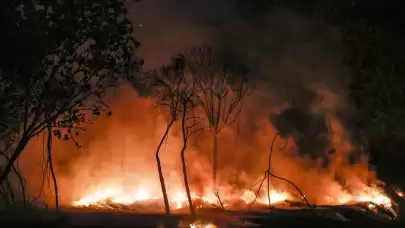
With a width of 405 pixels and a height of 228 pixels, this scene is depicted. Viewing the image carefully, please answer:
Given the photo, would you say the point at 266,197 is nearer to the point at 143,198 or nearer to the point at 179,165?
the point at 179,165

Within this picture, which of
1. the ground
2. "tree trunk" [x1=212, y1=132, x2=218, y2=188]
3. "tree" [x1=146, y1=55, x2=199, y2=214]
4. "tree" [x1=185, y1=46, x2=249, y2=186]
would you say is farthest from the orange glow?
the ground

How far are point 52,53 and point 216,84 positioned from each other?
1168cm

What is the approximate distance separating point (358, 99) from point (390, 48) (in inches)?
255

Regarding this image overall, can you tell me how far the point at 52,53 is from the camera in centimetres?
1541

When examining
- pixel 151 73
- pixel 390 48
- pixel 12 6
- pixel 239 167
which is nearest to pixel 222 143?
pixel 239 167

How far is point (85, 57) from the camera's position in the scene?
15.9 meters

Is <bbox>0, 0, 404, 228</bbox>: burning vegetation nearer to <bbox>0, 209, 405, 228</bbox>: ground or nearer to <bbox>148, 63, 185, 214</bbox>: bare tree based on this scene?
<bbox>148, 63, 185, 214</bbox>: bare tree

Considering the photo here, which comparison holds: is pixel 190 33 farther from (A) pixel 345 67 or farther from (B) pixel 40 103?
(B) pixel 40 103

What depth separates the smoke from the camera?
25609mm

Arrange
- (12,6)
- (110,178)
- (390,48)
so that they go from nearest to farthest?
(12,6) < (390,48) < (110,178)

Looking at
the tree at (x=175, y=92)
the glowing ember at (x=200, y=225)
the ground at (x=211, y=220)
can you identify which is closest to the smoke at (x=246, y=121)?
the tree at (x=175, y=92)

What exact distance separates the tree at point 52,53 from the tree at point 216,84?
8811mm

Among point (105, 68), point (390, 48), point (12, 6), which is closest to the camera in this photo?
point (12, 6)

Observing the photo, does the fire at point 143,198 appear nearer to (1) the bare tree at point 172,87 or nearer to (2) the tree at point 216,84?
(2) the tree at point 216,84
